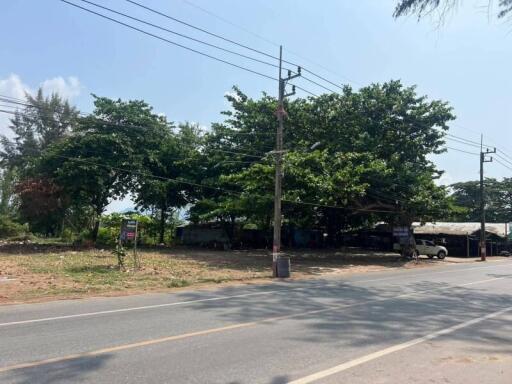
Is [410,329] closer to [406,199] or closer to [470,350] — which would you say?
[470,350]

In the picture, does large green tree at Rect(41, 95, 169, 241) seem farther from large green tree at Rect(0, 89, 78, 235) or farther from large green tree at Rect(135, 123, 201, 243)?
large green tree at Rect(0, 89, 78, 235)

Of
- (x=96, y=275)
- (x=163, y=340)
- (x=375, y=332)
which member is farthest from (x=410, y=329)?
(x=96, y=275)

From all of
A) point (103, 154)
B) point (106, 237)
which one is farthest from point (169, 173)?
point (106, 237)

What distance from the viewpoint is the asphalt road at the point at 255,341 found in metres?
6.12

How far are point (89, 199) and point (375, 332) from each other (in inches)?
1205

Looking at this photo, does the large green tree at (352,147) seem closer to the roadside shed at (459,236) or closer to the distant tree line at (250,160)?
the distant tree line at (250,160)

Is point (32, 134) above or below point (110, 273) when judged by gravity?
above

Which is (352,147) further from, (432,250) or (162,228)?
(162,228)

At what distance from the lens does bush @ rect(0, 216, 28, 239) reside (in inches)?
1955

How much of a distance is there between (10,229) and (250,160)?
27.4 m

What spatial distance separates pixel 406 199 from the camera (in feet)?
115

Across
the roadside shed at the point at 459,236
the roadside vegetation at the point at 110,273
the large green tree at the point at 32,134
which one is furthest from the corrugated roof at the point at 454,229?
the large green tree at the point at 32,134

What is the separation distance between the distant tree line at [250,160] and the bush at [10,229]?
43.4 feet

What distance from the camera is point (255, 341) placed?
26.1 ft
